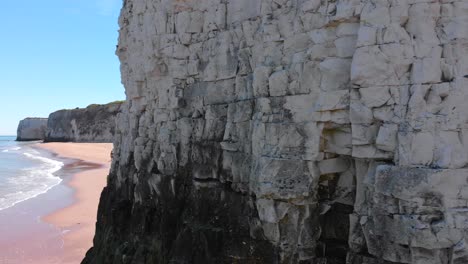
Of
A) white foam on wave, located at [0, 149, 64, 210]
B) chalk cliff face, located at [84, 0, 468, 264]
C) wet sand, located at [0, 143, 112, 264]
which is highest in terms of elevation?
chalk cliff face, located at [84, 0, 468, 264]

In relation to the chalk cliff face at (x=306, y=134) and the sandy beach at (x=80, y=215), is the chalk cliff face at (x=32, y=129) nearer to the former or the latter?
the sandy beach at (x=80, y=215)

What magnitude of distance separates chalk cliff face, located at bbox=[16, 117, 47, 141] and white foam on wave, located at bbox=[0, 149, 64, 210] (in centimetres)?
6661

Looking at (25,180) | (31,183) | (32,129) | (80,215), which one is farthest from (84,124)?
(80,215)

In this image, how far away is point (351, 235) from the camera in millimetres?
5773

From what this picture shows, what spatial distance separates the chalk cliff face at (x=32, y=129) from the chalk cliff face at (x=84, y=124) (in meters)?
19.0

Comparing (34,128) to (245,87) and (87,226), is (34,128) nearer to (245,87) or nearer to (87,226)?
(87,226)

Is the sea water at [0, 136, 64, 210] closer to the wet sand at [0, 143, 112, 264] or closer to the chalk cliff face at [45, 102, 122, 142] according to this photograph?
the wet sand at [0, 143, 112, 264]

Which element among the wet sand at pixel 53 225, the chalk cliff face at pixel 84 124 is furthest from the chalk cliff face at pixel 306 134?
the chalk cliff face at pixel 84 124

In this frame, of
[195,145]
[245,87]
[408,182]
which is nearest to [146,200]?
[195,145]

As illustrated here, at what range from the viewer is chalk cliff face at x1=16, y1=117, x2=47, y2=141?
4031 inches

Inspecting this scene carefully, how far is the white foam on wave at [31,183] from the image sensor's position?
23.1 meters

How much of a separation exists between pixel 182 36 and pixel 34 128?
340 feet

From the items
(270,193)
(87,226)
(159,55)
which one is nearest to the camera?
(270,193)

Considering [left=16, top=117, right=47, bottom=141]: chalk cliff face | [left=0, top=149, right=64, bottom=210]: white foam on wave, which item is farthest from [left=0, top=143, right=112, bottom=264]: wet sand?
[left=16, top=117, right=47, bottom=141]: chalk cliff face
